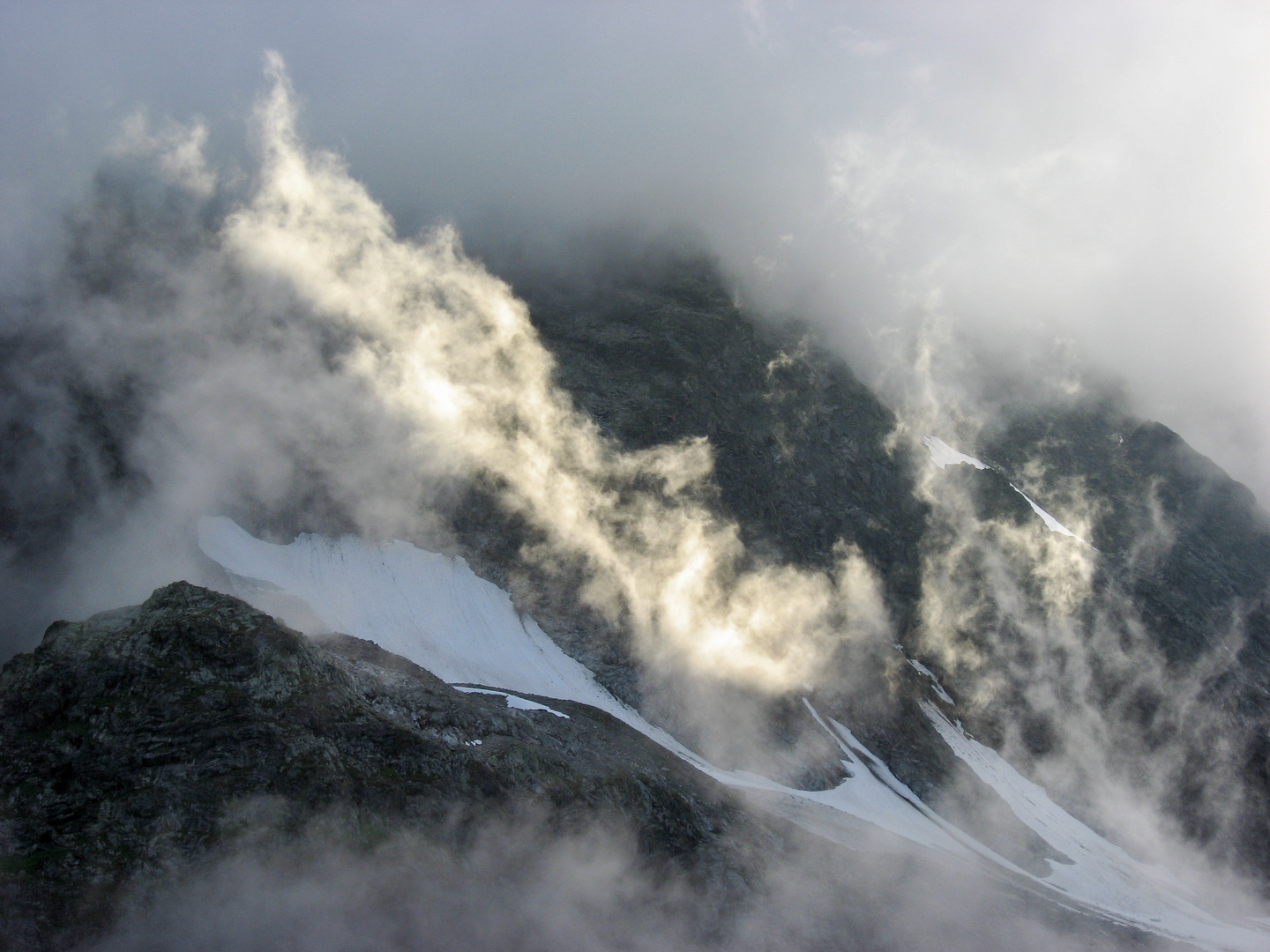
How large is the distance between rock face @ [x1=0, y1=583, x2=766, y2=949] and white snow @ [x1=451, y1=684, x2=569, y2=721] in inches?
256

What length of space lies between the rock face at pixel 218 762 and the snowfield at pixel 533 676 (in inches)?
442

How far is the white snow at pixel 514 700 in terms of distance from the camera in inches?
2240

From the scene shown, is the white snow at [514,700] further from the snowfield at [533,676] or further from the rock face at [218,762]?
the rock face at [218,762]

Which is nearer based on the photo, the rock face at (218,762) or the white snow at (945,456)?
the rock face at (218,762)

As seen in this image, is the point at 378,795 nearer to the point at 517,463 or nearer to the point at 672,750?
the point at 672,750

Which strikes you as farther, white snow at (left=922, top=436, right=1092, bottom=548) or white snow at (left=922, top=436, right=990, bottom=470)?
white snow at (left=922, top=436, right=990, bottom=470)

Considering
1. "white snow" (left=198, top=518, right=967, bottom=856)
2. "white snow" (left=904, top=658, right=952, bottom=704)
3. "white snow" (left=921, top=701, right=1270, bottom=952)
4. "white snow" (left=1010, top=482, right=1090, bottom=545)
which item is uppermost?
"white snow" (left=1010, top=482, right=1090, bottom=545)

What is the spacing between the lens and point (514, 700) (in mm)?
58062

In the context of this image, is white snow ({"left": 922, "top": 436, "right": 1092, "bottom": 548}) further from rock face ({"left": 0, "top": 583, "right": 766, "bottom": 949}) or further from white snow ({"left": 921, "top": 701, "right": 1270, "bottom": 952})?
rock face ({"left": 0, "top": 583, "right": 766, "bottom": 949})

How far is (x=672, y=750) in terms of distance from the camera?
217ft

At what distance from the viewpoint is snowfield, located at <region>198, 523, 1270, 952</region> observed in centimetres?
6262

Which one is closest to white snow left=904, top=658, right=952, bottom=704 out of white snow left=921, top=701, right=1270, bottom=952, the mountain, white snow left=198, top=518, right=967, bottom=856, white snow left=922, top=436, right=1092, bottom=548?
the mountain

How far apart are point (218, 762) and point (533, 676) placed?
95.4 feet

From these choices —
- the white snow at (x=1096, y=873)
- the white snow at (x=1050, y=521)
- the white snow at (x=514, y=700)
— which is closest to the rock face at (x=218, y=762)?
the white snow at (x=514, y=700)
